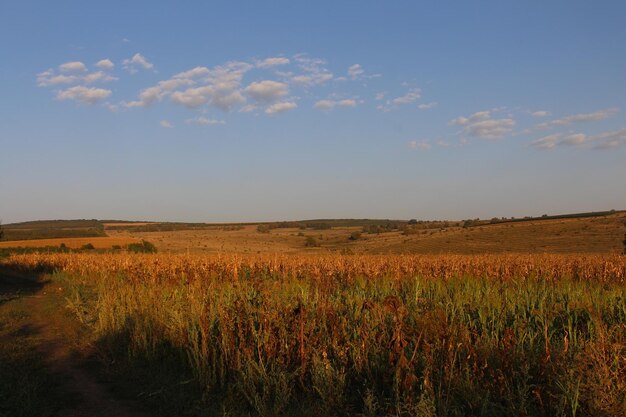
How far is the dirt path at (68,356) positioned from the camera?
647cm

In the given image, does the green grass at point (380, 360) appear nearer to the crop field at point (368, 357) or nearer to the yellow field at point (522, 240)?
the crop field at point (368, 357)

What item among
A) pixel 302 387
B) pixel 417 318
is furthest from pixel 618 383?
pixel 302 387

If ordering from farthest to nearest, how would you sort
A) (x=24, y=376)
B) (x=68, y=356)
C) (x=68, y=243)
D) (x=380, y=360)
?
(x=68, y=243) < (x=68, y=356) < (x=24, y=376) < (x=380, y=360)

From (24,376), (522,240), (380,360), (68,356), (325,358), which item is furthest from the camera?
(522,240)

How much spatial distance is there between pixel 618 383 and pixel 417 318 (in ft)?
7.99

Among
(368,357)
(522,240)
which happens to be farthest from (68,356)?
(522,240)

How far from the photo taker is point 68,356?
30.1 feet

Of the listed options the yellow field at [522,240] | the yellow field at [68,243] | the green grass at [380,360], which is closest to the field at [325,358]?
the green grass at [380,360]

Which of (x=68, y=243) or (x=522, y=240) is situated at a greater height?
(x=68, y=243)

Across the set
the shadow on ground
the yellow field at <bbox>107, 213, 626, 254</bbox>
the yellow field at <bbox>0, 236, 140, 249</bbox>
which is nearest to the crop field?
the shadow on ground

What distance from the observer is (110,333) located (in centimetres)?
981

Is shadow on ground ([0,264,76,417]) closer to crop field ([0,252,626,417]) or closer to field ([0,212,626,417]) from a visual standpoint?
field ([0,212,626,417])

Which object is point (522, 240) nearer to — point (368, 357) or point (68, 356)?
point (368, 357)

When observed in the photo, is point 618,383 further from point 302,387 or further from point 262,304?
point 262,304
